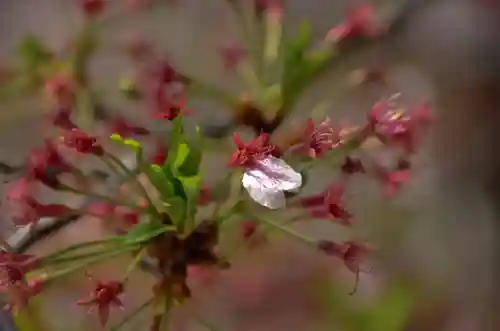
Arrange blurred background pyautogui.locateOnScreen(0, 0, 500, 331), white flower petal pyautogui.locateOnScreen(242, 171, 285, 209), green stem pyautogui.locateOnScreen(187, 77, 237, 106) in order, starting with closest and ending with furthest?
white flower petal pyautogui.locateOnScreen(242, 171, 285, 209), green stem pyautogui.locateOnScreen(187, 77, 237, 106), blurred background pyautogui.locateOnScreen(0, 0, 500, 331)

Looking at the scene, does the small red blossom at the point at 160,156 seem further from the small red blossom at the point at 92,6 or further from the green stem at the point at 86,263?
A: the small red blossom at the point at 92,6

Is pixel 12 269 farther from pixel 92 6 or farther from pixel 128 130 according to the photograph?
pixel 92 6

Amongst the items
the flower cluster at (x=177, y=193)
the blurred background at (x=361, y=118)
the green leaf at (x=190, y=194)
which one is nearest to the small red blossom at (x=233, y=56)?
the blurred background at (x=361, y=118)

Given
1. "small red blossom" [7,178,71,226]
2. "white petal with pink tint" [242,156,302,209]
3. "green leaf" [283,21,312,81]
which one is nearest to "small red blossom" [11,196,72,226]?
"small red blossom" [7,178,71,226]

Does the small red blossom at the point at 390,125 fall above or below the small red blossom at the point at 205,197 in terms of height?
above

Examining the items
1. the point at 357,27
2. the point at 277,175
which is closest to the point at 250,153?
the point at 277,175

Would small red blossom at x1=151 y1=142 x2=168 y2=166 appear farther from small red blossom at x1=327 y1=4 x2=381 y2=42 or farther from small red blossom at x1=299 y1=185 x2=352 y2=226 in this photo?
small red blossom at x1=327 y1=4 x2=381 y2=42
